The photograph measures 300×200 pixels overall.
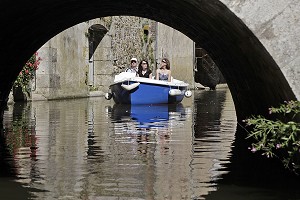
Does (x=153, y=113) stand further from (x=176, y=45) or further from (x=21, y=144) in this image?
(x=176, y=45)

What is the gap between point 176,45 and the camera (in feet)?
102

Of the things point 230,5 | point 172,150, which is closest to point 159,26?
point 172,150

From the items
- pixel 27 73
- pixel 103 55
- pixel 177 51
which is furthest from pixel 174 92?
pixel 177 51

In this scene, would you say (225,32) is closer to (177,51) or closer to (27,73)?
(27,73)

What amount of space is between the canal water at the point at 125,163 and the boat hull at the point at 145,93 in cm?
594

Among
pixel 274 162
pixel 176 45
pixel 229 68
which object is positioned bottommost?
pixel 274 162

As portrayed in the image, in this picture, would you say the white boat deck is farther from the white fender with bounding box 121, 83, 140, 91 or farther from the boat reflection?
the boat reflection

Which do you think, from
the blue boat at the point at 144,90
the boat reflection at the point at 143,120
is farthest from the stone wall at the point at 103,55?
the boat reflection at the point at 143,120

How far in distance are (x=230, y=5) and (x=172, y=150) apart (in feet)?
10.8

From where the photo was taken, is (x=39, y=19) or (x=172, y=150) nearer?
(x=172, y=150)

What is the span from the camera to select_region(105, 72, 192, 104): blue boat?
17812 millimetres

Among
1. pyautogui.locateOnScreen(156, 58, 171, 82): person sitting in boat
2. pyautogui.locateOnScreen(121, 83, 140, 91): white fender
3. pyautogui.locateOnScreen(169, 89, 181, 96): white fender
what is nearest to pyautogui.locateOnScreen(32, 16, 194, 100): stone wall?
pyautogui.locateOnScreen(121, 83, 140, 91): white fender

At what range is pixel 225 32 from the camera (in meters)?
6.80

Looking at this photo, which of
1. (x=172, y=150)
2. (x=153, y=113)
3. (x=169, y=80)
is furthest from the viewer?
(x=169, y=80)
